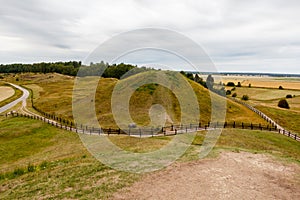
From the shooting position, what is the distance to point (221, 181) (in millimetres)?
16938

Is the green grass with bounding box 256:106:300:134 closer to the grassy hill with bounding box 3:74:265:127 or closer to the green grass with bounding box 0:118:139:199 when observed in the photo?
the grassy hill with bounding box 3:74:265:127

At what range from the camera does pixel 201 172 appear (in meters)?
18.5

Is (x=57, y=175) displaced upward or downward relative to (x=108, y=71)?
downward

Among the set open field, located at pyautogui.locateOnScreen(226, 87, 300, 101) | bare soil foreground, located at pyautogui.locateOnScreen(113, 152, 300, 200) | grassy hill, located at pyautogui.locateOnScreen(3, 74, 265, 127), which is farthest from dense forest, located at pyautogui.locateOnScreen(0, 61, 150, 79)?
bare soil foreground, located at pyautogui.locateOnScreen(113, 152, 300, 200)

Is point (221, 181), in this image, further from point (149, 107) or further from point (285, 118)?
point (285, 118)

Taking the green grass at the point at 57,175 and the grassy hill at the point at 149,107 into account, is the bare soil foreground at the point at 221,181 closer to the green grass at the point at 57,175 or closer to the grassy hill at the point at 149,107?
the green grass at the point at 57,175

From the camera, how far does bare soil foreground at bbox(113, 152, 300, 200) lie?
15195mm

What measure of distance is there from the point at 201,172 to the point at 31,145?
26442mm

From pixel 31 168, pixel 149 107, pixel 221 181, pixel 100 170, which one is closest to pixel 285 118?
pixel 149 107

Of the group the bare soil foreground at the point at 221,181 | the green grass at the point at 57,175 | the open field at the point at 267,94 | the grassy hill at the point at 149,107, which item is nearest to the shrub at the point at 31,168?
the green grass at the point at 57,175

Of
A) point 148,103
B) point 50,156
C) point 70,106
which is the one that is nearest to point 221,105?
point 148,103

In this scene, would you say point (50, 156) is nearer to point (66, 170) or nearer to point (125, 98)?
point (66, 170)

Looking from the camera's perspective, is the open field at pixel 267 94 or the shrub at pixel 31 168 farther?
the open field at pixel 267 94

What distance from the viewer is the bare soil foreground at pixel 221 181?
49.9ft
